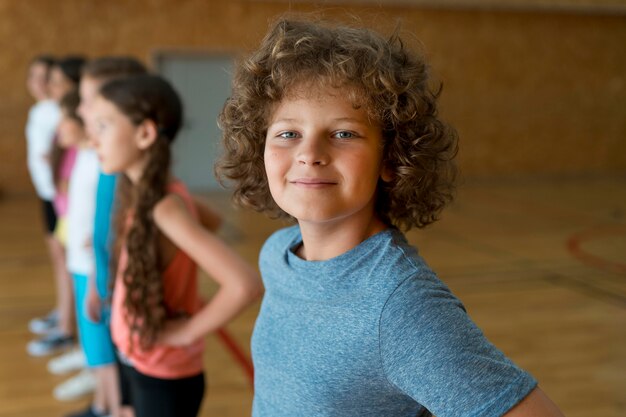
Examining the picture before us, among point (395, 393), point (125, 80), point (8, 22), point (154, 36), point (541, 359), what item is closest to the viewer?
point (395, 393)

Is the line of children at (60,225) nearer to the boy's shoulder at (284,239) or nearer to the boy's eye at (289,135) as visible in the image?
the boy's shoulder at (284,239)

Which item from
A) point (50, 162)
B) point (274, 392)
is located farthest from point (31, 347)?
point (274, 392)

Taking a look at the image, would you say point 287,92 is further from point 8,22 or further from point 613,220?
point 8,22

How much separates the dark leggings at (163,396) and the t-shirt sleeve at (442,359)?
1.01 m

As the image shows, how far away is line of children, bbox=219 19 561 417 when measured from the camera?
912 mm

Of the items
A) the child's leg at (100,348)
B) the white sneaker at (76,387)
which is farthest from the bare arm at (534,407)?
the white sneaker at (76,387)

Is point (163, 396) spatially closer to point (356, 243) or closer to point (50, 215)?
point (356, 243)

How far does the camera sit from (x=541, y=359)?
11.9 ft

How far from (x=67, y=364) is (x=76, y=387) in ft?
1.12

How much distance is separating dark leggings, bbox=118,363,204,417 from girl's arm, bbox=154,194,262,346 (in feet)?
0.39

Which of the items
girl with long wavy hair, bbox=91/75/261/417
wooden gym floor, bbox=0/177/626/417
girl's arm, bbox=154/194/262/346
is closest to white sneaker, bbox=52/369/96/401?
wooden gym floor, bbox=0/177/626/417

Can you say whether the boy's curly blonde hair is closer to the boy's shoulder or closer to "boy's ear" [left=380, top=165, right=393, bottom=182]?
"boy's ear" [left=380, top=165, right=393, bottom=182]

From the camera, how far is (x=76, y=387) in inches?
128

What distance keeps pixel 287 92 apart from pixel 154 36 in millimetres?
8865
